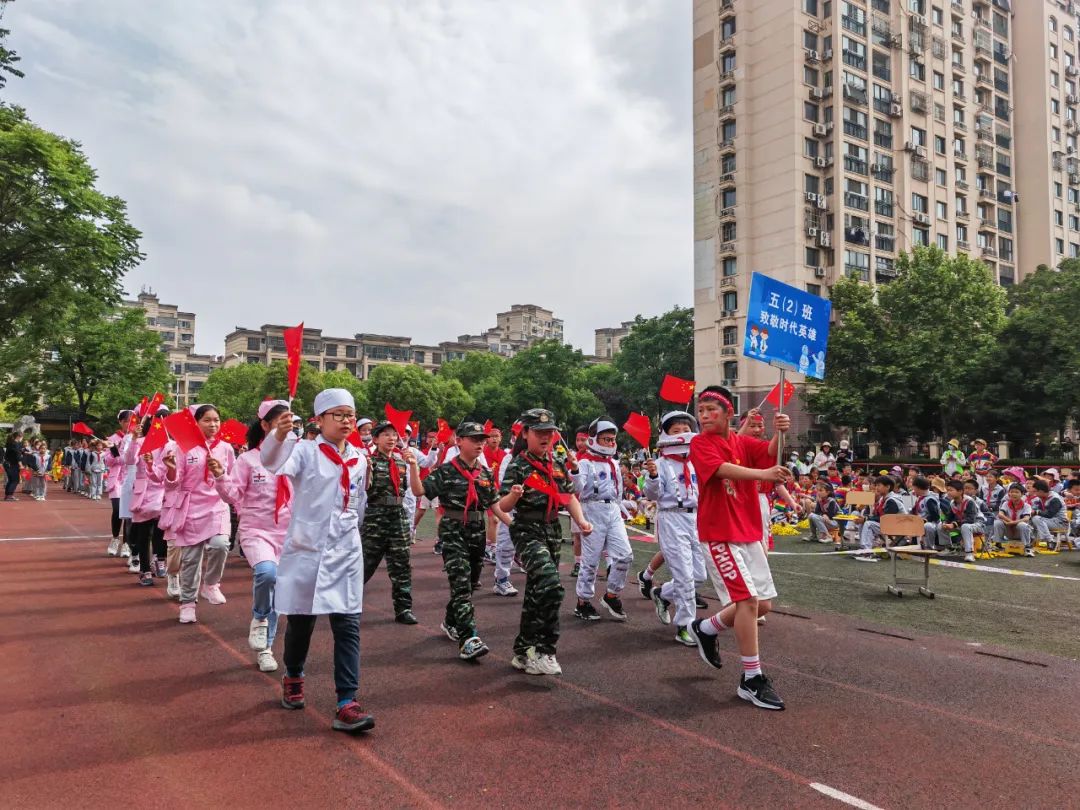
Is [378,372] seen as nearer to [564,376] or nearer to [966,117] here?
[564,376]

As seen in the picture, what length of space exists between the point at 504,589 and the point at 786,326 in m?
5.16

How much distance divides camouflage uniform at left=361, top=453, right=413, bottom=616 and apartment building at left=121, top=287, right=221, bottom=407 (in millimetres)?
114944

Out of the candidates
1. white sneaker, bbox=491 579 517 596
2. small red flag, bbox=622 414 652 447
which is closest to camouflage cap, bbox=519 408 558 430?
small red flag, bbox=622 414 652 447

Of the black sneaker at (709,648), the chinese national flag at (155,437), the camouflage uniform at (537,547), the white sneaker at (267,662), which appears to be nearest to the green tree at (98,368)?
the chinese national flag at (155,437)

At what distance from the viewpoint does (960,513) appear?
14.4 meters

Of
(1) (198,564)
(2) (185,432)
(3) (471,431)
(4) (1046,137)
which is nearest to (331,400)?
(2) (185,432)

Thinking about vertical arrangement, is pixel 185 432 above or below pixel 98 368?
below

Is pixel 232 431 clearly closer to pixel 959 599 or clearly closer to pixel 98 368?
pixel 959 599

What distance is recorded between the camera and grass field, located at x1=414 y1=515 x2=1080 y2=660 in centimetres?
795

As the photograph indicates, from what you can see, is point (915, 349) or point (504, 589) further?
point (915, 349)

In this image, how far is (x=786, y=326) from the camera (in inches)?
244

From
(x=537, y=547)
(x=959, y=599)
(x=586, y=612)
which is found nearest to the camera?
(x=537, y=547)

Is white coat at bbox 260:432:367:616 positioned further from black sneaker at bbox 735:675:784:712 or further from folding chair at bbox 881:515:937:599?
folding chair at bbox 881:515:937:599

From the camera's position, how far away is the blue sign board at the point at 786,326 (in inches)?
240
